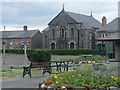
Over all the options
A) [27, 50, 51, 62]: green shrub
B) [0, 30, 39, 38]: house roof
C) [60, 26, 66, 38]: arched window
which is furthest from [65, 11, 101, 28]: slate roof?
[27, 50, 51, 62]: green shrub

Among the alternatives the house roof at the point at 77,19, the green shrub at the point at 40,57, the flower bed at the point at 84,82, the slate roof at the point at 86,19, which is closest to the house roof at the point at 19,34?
the house roof at the point at 77,19

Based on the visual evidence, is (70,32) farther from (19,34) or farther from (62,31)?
(19,34)

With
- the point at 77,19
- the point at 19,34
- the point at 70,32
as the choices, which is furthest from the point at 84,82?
the point at 19,34

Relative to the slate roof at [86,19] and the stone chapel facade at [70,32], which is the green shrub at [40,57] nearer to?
the stone chapel facade at [70,32]

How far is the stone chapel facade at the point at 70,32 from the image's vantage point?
269 ft

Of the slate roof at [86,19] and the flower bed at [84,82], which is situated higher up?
the slate roof at [86,19]

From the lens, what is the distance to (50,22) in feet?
283

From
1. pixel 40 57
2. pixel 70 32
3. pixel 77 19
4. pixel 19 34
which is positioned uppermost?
pixel 77 19

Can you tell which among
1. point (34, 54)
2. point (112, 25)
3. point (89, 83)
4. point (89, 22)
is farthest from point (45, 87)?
point (89, 22)

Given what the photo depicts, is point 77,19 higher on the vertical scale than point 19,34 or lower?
higher

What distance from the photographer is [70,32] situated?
84125 millimetres

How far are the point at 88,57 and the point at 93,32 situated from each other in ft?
155

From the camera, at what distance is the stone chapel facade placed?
269 ft

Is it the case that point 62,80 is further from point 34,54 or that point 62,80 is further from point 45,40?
point 45,40
